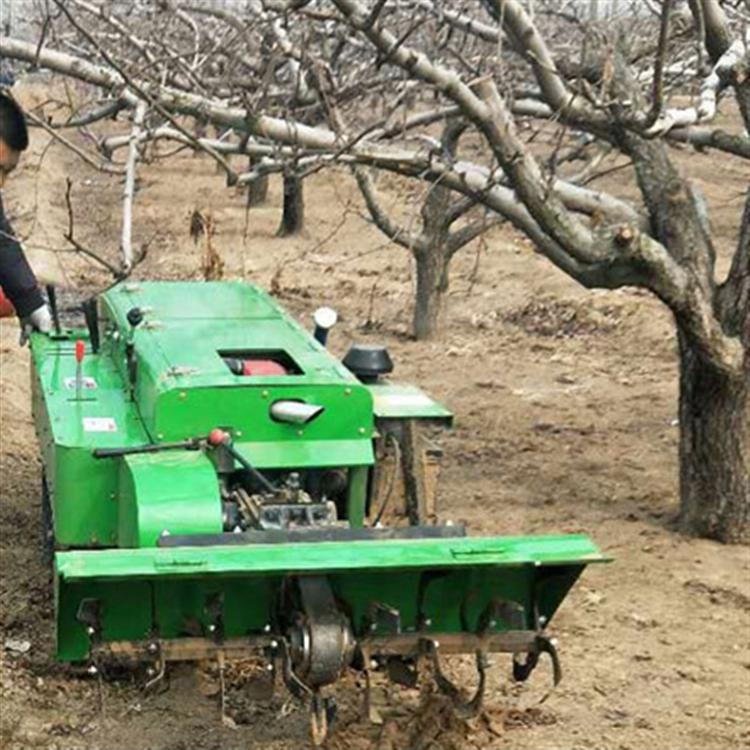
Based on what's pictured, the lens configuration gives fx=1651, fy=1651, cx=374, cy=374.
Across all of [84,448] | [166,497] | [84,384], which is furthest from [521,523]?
[166,497]

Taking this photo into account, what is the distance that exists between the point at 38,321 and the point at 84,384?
112cm

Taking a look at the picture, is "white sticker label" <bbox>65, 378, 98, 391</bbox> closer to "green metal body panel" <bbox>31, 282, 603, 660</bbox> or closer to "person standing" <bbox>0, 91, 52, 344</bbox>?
"green metal body panel" <bbox>31, 282, 603, 660</bbox>

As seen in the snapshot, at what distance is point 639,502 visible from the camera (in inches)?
357

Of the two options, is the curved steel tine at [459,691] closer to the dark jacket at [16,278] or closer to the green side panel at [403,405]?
the green side panel at [403,405]

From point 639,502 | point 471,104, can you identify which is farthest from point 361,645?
point 639,502

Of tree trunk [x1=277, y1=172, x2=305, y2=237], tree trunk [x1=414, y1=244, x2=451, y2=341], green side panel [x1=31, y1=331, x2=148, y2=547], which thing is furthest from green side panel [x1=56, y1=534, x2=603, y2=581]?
tree trunk [x1=277, y1=172, x2=305, y2=237]

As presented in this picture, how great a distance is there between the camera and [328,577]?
205 inches

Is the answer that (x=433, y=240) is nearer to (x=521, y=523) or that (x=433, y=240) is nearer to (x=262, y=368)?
(x=521, y=523)

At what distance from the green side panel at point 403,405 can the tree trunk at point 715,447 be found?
1.81 metres

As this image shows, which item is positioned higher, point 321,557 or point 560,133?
point 560,133

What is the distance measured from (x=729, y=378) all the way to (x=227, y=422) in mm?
2994

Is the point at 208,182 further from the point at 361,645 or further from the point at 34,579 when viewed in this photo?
the point at 361,645

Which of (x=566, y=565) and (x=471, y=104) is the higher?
(x=471, y=104)

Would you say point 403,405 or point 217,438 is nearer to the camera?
point 217,438
